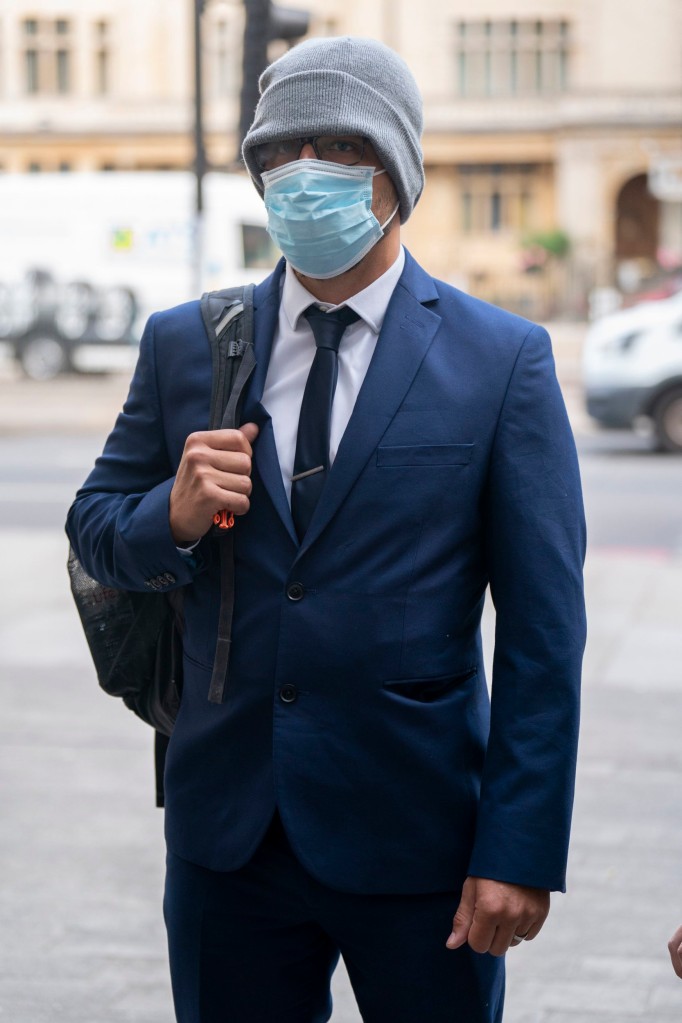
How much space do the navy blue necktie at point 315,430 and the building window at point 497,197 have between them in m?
49.2

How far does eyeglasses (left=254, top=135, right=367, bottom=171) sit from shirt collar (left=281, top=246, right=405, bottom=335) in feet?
0.53

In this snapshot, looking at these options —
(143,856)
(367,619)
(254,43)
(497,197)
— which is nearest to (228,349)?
(367,619)

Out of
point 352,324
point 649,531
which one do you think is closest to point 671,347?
point 649,531

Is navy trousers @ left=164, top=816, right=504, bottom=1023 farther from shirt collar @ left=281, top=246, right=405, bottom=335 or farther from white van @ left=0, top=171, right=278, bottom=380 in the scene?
white van @ left=0, top=171, right=278, bottom=380

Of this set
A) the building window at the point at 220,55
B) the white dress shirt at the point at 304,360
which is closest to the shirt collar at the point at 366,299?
the white dress shirt at the point at 304,360

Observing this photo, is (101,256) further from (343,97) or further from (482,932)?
(482,932)

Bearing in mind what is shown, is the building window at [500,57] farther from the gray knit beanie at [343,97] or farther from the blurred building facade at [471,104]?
the gray knit beanie at [343,97]

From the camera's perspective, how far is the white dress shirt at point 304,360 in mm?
2090

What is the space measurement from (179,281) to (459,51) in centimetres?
2807

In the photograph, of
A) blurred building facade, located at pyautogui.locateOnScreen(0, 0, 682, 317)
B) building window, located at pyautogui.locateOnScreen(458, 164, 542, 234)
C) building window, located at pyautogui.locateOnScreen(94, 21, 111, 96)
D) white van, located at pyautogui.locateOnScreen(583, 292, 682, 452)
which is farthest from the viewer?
building window, located at pyautogui.locateOnScreen(94, 21, 111, 96)

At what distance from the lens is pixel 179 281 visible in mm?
25500

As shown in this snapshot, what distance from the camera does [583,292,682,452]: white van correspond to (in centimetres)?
1484

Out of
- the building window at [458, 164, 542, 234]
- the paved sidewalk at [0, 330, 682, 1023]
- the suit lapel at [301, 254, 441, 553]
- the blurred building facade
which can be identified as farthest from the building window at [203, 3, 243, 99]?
the suit lapel at [301, 254, 441, 553]

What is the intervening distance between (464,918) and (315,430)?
653mm
